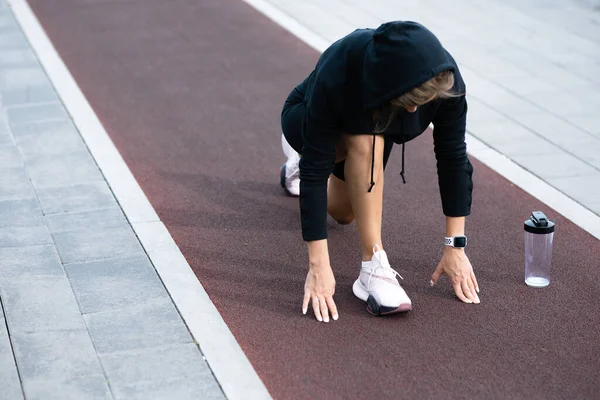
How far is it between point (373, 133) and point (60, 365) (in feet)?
5.20

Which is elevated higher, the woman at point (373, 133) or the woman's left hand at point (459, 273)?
the woman at point (373, 133)

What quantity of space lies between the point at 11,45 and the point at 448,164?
6.32 meters

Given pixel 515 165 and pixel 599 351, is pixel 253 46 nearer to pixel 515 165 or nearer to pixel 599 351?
pixel 515 165

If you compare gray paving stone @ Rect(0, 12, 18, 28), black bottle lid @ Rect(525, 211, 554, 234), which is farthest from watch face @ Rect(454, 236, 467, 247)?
gray paving stone @ Rect(0, 12, 18, 28)

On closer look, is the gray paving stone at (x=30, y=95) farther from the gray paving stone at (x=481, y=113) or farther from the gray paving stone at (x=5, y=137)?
the gray paving stone at (x=481, y=113)

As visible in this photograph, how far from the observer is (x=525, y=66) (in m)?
8.27

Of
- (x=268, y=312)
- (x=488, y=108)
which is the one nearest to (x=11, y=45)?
(x=488, y=108)

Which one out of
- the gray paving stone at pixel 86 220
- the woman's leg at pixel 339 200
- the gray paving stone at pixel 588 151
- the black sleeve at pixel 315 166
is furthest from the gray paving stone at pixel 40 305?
the gray paving stone at pixel 588 151

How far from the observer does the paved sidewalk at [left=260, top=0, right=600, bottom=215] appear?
20.4 ft

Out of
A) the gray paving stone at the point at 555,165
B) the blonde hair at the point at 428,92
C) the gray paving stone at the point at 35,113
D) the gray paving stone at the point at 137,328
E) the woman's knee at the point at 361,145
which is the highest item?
the blonde hair at the point at 428,92

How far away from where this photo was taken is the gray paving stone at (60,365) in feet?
11.5

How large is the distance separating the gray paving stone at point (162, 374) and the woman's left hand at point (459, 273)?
1200mm

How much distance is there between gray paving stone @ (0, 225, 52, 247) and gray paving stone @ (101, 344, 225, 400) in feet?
4.29

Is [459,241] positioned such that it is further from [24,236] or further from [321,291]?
[24,236]
